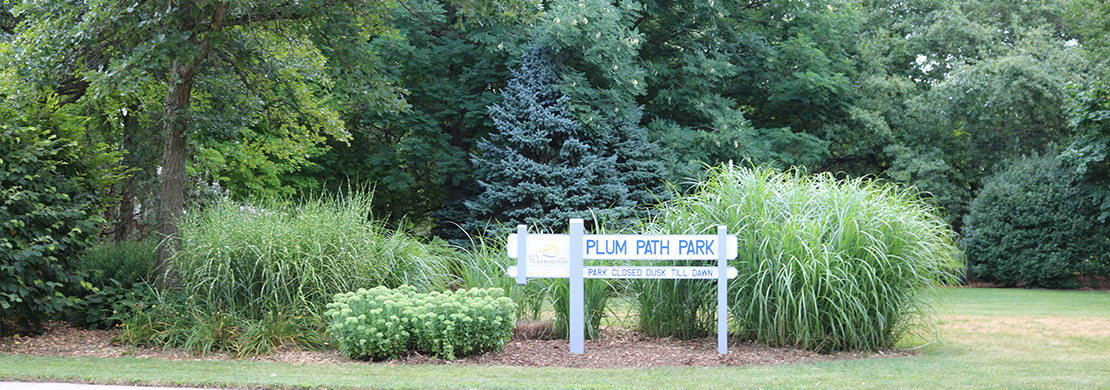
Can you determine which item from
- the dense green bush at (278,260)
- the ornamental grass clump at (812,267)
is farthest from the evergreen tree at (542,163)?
the ornamental grass clump at (812,267)

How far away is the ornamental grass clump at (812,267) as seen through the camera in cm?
755

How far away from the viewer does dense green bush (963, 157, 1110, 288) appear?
64.2 ft

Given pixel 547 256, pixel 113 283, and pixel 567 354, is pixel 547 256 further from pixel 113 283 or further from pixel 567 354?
pixel 113 283

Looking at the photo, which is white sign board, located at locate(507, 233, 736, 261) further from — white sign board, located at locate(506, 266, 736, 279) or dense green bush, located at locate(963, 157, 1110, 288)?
dense green bush, located at locate(963, 157, 1110, 288)

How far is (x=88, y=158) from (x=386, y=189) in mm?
11623

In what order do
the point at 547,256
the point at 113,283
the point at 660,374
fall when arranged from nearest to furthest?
1. the point at 660,374
2. the point at 547,256
3. the point at 113,283

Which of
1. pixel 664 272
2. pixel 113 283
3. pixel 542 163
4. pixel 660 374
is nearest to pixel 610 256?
pixel 664 272

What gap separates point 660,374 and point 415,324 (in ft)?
7.41

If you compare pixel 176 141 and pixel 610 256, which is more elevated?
pixel 176 141

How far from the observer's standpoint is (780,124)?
74.9ft

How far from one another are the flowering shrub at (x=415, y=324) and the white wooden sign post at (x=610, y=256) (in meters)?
0.60

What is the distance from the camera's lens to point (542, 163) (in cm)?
1780

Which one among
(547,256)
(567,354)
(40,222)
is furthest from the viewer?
(40,222)

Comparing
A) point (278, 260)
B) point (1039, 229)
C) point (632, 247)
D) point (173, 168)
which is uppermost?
point (173, 168)
